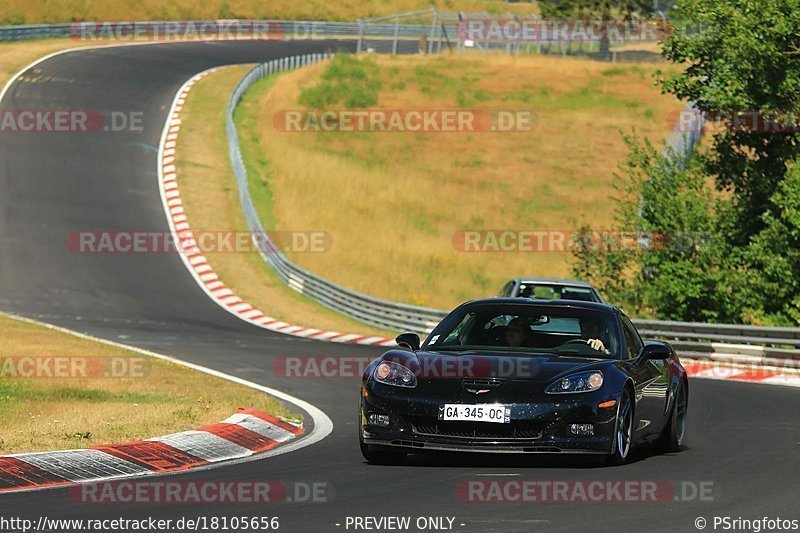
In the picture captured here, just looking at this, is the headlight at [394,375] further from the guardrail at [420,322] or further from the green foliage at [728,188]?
the green foliage at [728,188]

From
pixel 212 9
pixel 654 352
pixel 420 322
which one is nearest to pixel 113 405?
pixel 654 352

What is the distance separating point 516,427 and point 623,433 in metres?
1.01

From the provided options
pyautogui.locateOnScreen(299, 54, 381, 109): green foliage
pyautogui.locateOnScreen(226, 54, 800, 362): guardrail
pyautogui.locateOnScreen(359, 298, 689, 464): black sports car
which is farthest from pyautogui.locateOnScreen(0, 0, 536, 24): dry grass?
pyautogui.locateOnScreen(359, 298, 689, 464): black sports car

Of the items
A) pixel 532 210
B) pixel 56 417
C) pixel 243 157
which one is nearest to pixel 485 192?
pixel 532 210

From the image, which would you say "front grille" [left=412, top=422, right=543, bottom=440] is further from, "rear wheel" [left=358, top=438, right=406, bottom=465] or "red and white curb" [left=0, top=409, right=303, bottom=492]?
"red and white curb" [left=0, top=409, right=303, bottom=492]

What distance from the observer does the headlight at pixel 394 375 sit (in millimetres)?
10234

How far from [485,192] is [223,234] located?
13772 mm

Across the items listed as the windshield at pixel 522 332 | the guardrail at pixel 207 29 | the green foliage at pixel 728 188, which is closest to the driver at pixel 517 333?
the windshield at pixel 522 332

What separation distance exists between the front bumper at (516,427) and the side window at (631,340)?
131 centimetres

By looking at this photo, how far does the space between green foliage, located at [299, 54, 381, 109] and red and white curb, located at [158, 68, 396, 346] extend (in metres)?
8.48

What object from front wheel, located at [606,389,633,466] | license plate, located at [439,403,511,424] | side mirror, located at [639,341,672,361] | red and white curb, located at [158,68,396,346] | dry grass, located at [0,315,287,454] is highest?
side mirror, located at [639,341,672,361]

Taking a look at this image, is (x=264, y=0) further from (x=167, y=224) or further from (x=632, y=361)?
(x=632, y=361)

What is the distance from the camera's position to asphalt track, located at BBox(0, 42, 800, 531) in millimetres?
8312

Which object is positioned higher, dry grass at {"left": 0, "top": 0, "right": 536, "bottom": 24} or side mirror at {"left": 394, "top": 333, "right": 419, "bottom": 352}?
dry grass at {"left": 0, "top": 0, "right": 536, "bottom": 24}
